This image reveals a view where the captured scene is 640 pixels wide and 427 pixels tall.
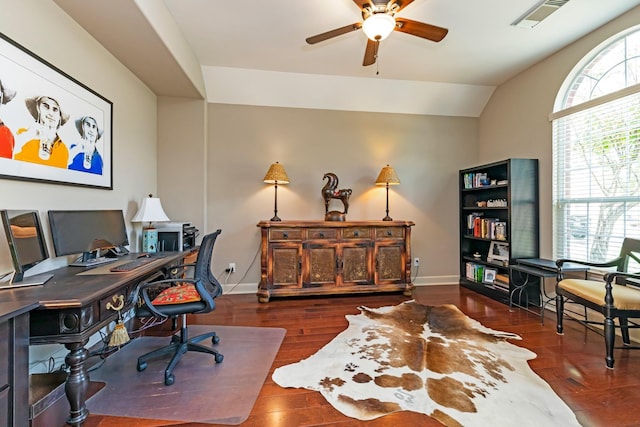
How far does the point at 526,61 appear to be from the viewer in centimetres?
A: 345

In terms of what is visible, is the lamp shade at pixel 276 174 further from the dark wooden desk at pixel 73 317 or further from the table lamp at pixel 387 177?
the dark wooden desk at pixel 73 317

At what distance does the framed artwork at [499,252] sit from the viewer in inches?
145

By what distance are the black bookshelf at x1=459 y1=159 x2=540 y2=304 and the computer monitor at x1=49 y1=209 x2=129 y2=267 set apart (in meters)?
4.15

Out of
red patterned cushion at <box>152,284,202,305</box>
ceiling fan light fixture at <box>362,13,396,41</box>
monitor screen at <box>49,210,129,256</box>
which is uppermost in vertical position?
ceiling fan light fixture at <box>362,13,396,41</box>

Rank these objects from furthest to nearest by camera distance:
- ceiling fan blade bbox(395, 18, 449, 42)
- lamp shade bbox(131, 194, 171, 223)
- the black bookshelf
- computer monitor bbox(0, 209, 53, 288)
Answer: the black bookshelf → lamp shade bbox(131, 194, 171, 223) → ceiling fan blade bbox(395, 18, 449, 42) → computer monitor bbox(0, 209, 53, 288)

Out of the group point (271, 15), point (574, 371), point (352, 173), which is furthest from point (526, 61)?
point (574, 371)

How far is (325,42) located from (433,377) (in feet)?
10.4

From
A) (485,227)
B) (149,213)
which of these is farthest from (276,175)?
(485,227)

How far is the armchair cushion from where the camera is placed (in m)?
2.08

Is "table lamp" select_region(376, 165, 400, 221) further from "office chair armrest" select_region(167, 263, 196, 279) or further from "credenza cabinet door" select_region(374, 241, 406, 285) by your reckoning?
"office chair armrest" select_region(167, 263, 196, 279)

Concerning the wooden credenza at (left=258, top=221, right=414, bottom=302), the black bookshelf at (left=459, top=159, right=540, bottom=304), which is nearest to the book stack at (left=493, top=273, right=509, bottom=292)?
the black bookshelf at (left=459, top=159, right=540, bottom=304)

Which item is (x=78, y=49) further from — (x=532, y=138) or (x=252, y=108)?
(x=532, y=138)

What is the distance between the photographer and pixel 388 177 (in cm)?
393

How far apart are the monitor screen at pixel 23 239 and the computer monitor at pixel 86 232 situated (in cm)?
21
